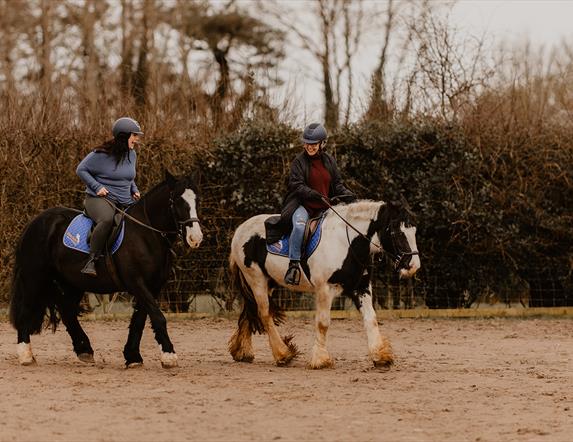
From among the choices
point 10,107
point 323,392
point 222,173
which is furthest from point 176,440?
point 10,107

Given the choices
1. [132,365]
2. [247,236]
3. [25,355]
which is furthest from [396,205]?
[25,355]

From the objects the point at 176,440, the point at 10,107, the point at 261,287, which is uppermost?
the point at 10,107

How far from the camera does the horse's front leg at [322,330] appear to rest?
10586mm

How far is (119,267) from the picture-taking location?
10.5 m

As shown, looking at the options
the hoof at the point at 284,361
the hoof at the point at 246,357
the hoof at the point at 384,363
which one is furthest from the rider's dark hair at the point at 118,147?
the hoof at the point at 384,363

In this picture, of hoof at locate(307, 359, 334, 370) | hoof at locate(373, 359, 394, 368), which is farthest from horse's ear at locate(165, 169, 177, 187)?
hoof at locate(373, 359, 394, 368)

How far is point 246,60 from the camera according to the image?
109 feet

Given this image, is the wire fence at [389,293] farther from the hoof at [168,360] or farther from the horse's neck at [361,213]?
the hoof at [168,360]

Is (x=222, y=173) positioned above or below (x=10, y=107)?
below

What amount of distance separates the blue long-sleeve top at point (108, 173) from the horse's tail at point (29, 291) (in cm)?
95

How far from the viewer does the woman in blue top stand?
34.6 feet

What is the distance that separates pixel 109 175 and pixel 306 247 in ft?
6.92

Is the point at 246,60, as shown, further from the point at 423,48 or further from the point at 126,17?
the point at 423,48

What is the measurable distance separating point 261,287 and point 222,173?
5.66 m
